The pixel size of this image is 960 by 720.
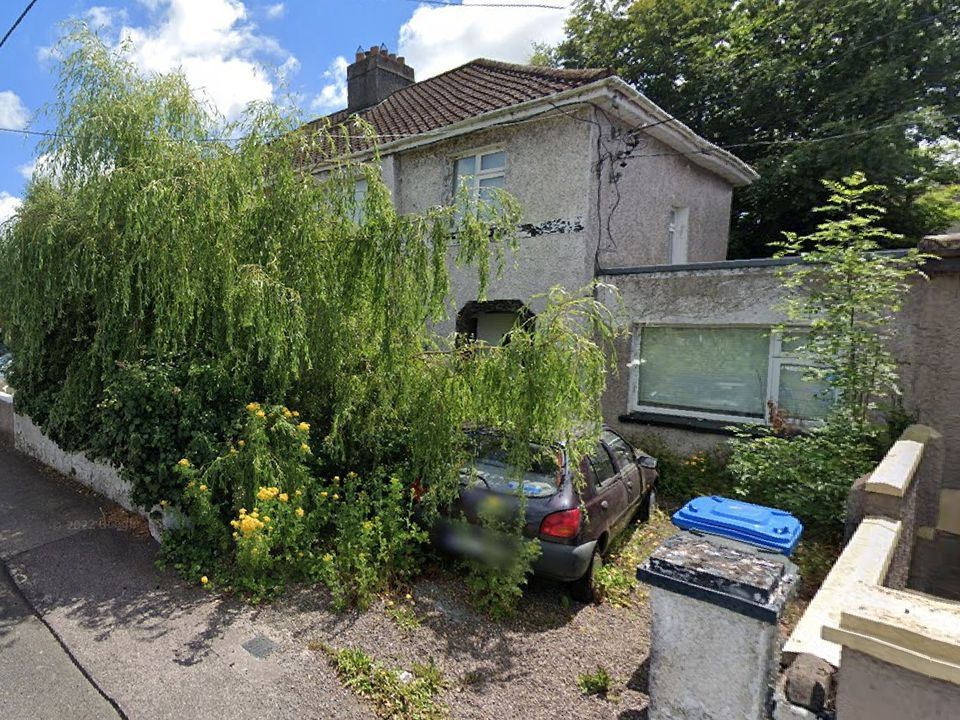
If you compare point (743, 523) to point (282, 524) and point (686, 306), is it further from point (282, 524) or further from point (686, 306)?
point (686, 306)

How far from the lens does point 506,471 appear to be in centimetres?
420

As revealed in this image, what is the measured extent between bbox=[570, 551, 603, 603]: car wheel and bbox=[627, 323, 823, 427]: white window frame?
3.78 metres

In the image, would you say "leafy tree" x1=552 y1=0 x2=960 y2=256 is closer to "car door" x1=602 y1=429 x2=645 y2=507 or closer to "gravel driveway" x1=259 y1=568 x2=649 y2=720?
"car door" x1=602 y1=429 x2=645 y2=507

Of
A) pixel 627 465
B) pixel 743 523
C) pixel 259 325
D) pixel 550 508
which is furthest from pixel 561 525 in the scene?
pixel 259 325

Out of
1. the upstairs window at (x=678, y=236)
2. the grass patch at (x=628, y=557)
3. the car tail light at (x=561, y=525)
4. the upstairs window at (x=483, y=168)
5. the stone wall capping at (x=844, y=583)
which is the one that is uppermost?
the upstairs window at (x=483, y=168)

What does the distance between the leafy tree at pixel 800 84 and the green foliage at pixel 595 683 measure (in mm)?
11500

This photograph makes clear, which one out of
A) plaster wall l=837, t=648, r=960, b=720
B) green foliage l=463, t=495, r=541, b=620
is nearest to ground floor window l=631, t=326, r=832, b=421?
green foliage l=463, t=495, r=541, b=620

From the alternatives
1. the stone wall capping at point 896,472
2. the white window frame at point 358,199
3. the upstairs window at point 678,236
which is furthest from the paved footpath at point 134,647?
the upstairs window at point 678,236

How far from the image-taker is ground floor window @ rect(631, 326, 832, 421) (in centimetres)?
690

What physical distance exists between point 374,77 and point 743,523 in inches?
527

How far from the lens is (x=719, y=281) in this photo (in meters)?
7.16

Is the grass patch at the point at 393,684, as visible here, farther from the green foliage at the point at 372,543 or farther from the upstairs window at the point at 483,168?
the upstairs window at the point at 483,168

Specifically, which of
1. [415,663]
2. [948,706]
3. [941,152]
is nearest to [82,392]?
[415,663]

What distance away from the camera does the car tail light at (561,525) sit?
4.04 m
